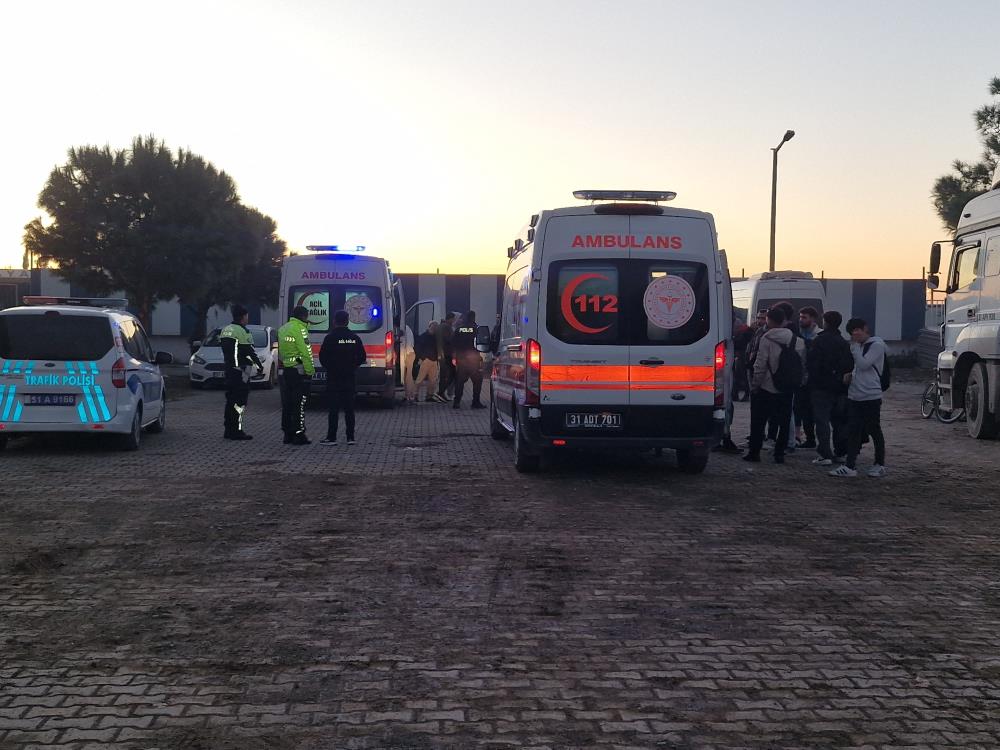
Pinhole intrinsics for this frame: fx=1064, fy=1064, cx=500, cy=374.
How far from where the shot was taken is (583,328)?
35.3 feet

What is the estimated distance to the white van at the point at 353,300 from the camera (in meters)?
20.6

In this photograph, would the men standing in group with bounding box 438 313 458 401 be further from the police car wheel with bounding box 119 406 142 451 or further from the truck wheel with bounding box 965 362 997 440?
the truck wheel with bounding box 965 362 997 440

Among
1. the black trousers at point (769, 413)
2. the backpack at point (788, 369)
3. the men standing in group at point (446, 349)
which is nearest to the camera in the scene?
the backpack at point (788, 369)

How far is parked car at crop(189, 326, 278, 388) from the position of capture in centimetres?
2698

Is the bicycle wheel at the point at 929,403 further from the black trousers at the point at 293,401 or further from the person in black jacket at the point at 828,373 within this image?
the black trousers at the point at 293,401

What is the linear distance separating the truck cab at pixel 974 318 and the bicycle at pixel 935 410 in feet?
2.23

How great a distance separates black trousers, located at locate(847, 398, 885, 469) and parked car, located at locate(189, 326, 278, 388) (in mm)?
17614

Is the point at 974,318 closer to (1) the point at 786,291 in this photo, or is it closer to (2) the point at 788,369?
(2) the point at 788,369

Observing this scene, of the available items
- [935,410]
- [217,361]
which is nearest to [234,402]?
[935,410]

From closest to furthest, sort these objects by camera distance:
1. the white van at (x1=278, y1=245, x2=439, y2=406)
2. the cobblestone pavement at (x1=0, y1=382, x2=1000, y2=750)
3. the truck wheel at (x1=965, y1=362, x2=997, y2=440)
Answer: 1. the cobblestone pavement at (x1=0, y1=382, x2=1000, y2=750)
2. the truck wheel at (x1=965, y1=362, x2=997, y2=440)
3. the white van at (x1=278, y1=245, x2=439, y2=406)

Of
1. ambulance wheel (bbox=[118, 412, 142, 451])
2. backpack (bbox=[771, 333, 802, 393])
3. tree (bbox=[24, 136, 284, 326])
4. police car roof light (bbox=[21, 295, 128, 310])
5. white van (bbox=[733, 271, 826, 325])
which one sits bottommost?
ambulance wheel (bbox=[118, 412, 142, 451])

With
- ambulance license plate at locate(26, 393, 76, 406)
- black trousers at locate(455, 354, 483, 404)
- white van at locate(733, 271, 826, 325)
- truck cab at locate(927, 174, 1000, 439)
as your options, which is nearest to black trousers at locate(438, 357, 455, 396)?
black trousers at locate(455, 354, 483, 404)

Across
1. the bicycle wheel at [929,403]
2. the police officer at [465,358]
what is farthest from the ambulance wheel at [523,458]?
the bicycle wheel at [929,403]

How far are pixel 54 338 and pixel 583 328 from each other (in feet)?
21.1
